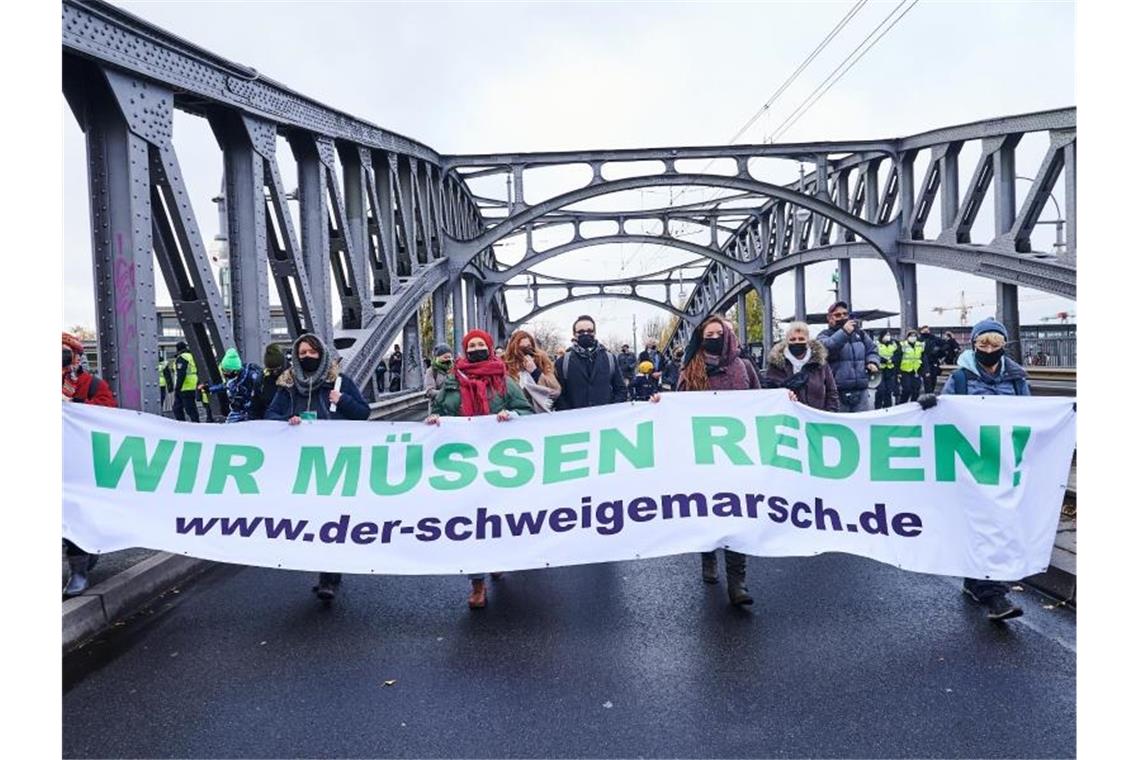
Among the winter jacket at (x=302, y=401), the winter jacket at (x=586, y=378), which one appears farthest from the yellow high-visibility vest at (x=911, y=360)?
the winter jacket at (x=302, y=401)

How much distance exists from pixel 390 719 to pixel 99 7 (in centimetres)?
685

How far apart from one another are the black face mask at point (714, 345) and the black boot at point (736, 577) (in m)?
1.55

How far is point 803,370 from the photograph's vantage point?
695 centimetres

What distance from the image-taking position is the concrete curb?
4.91 metres

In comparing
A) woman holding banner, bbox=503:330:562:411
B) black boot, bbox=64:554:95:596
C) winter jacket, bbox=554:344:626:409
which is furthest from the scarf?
black boot, bbox=64:554:95:596

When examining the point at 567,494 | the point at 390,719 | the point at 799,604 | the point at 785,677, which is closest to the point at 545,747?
the point at 390,719

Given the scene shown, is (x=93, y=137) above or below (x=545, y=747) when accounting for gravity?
above

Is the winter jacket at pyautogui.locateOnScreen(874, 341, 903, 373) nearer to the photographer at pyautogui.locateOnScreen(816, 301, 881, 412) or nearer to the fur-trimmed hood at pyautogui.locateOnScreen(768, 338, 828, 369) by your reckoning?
the photographer at pyautogui.locateOnScreen(816, 301, 881, 412)

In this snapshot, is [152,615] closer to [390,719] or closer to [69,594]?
[69,594]

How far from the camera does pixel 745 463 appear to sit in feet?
17.8

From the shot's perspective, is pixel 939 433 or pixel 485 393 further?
pixel 485 393

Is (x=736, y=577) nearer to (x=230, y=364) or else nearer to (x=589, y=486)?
(x=589, y=486)

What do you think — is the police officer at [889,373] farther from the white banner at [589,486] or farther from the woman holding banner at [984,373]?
the white banner at [589,486]

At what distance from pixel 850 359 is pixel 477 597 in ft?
17.7
